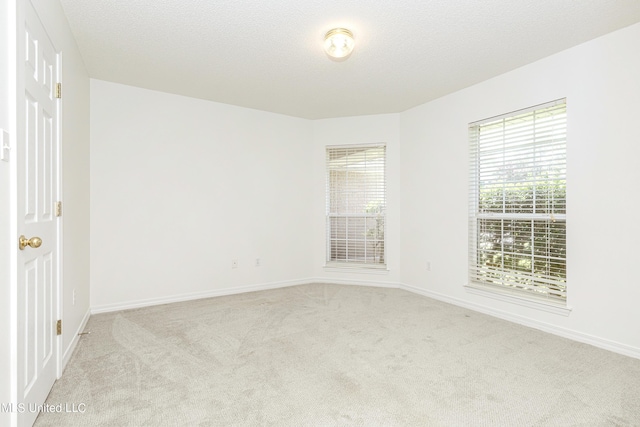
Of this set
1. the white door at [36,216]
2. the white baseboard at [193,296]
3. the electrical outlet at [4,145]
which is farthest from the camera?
the white baseboard at [193,296]

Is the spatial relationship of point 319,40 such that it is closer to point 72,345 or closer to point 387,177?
point 387,177

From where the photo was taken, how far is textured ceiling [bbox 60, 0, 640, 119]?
2.40 metres

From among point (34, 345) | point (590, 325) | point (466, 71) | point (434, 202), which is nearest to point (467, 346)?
point (590, 325)

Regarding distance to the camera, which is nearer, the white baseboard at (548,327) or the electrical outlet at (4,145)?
the electrical outlet at (4,145)

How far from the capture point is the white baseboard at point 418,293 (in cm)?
273

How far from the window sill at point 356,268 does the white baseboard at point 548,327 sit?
2.46ft

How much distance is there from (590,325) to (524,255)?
793 millimetres

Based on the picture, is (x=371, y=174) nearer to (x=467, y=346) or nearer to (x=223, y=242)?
(x=223, y=242)

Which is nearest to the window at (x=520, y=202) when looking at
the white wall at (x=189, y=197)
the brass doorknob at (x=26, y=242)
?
the white wall at (x=189, y=197)

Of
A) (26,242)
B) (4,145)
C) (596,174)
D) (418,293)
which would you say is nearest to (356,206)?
(418,293)

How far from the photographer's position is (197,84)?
380 cm

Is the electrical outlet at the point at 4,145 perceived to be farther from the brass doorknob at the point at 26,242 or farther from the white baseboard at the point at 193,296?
the white baseboard at the point at 193,296

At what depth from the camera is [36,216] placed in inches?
71.4

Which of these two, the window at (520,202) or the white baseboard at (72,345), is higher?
the window at (520,202)
